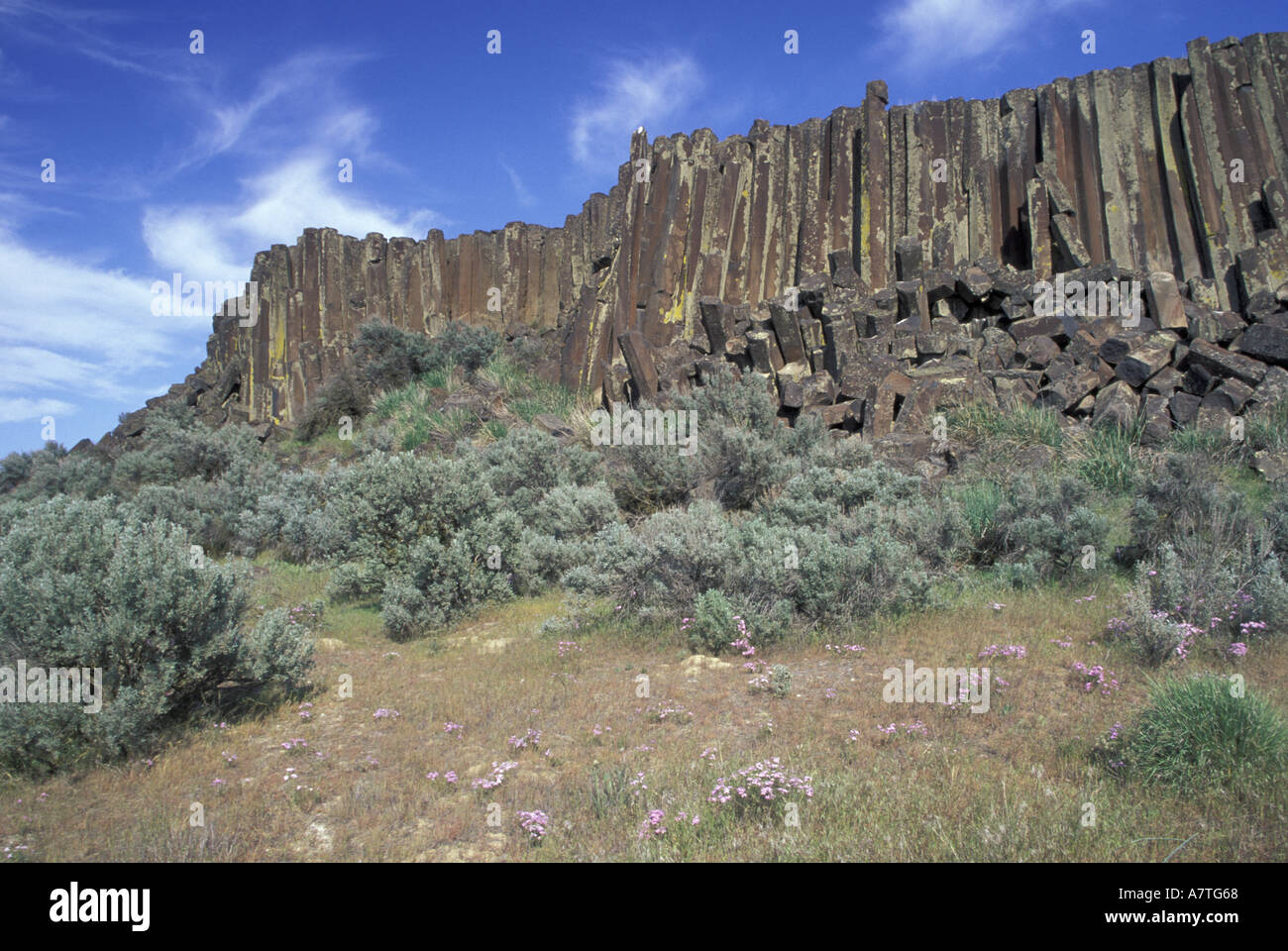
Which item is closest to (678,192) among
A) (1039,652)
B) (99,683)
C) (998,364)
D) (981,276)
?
(981,276)

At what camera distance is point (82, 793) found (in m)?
4.32

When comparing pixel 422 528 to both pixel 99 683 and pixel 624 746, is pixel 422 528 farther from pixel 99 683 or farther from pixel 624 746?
pixel 624 746

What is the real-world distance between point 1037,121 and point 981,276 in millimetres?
4311

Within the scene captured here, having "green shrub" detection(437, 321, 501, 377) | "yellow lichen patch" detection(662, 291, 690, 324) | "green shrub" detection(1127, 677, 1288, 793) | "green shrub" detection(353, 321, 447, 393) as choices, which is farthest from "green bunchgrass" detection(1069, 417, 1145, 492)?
"green shrub" detection(353, 321, 447, 393)

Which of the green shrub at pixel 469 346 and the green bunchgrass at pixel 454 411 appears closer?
the green bunchgrass at pixel 454 411

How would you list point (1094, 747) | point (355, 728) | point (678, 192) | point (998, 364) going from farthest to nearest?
point (678, 192), point (998, 364), point (355, 728), point (1094, 747)

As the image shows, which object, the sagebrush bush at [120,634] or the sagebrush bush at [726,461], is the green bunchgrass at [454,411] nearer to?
the sagebrush bush at [726,461]

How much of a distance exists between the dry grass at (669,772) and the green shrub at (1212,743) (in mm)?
132

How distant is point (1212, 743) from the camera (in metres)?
3.80

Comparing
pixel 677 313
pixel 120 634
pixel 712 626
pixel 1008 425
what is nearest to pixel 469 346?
pixel 677 313

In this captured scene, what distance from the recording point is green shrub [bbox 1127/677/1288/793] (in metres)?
3.67

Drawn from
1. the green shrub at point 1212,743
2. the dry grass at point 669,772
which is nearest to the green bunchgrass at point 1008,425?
the dry grass at point 669,772

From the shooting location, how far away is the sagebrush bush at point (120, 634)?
4578mm

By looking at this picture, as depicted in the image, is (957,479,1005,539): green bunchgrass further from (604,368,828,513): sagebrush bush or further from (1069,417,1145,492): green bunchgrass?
(604,368,828,513): sagebrush bush
